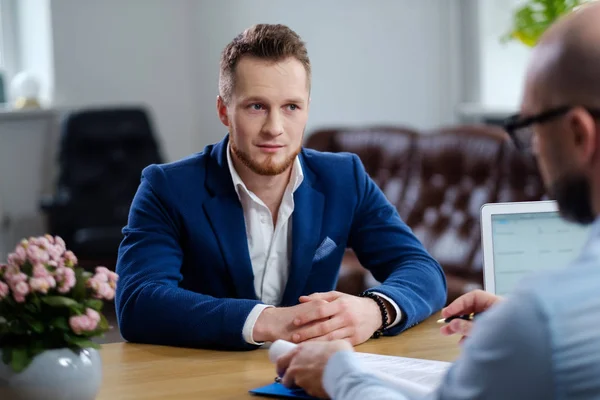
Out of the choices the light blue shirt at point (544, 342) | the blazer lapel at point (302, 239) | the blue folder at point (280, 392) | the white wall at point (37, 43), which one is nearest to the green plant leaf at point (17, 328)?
the blue folder at point (280, 392)

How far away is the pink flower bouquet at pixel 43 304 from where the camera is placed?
137 centimetres

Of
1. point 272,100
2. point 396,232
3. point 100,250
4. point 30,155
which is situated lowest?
point 100,250

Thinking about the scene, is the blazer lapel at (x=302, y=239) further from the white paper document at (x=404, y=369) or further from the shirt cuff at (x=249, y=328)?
the white paper document at (x=404, y=369)

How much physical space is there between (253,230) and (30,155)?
3.89m

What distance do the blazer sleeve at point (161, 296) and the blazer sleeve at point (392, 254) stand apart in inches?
14.6

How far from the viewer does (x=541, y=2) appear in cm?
455

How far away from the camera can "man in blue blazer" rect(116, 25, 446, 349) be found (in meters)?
1.98

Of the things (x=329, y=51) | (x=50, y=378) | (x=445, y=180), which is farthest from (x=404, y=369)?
(x=329, y=51)

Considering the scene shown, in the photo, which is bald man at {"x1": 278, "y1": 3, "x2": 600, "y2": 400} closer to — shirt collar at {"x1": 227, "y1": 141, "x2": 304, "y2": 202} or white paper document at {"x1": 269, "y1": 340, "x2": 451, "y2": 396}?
white paper document at {"x1": 269, "y1": 340, "x2": 451, "y2": 396}

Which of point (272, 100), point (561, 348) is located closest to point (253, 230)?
point (272, 100)

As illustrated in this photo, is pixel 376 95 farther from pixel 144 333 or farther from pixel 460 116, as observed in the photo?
pixel 144 333

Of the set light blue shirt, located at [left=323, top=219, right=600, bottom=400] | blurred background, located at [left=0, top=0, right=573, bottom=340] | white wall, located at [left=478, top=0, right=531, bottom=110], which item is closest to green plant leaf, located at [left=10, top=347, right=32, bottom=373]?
light blue shirt, located at [left=323, top=219, right=600, bottom=400]

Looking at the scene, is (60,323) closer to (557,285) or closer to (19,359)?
(19,359)

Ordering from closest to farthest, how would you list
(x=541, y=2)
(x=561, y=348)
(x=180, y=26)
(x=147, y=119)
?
(x=561, y=348)
(x=541, y=2)
(x=147, y=119)
(x=180, y=26)
